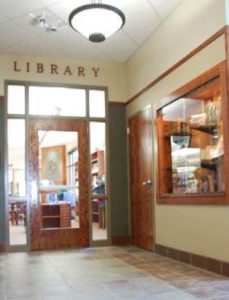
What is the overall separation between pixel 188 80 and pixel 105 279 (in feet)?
8.34

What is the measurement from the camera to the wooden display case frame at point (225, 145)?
3.99m

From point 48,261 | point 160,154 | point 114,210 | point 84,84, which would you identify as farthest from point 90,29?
point 114,210

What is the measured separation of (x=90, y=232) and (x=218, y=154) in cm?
312

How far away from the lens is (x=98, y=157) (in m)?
6.80

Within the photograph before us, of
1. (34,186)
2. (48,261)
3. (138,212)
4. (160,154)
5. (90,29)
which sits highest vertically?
(90,29)

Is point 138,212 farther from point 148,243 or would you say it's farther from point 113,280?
point 113,280

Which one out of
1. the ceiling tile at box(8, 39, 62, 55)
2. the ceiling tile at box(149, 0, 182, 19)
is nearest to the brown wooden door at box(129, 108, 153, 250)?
the ceiling tile at box(149, 0, 182, 19)

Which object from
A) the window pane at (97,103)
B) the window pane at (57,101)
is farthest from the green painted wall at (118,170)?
the window pane at (57,101)

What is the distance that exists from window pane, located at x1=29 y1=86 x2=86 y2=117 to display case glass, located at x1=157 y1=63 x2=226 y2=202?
5.71ft

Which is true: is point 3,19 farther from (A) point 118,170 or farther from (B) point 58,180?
(A) point 118,170

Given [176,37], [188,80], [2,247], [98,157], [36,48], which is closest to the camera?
[188,80]

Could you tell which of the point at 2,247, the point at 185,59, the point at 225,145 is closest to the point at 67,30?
the point at 185,59

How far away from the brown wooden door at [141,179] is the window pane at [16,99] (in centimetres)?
187

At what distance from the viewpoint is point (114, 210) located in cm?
678
